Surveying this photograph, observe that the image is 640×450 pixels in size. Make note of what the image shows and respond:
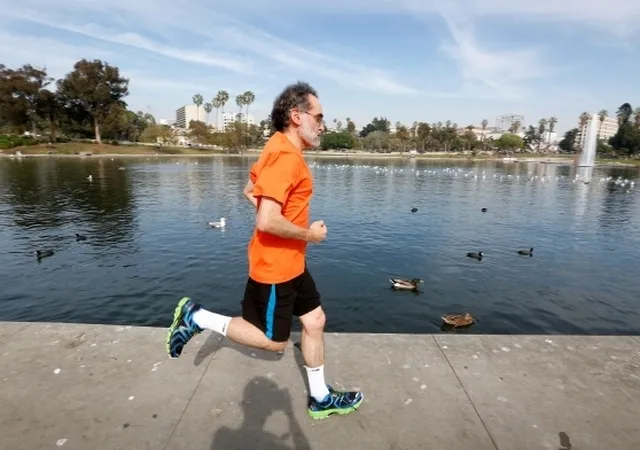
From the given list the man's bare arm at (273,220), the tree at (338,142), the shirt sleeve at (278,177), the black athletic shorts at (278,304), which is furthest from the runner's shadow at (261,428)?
the tree at (338,142)

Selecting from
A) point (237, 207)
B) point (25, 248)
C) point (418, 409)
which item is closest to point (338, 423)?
point (418, 409)

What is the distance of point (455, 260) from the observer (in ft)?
47.1

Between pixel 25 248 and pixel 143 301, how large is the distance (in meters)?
8.00

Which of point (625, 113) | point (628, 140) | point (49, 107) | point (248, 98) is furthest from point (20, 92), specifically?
point (625, 113)

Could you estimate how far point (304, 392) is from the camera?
3502mm

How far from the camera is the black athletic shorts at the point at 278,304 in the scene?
3.13 m

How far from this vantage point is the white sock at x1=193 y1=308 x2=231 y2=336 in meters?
3.43

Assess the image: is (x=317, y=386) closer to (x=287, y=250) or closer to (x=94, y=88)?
(x=287, y=250)

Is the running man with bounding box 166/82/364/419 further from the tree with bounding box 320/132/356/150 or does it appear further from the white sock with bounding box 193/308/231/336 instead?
the tree with bounding box 320/132/356/150

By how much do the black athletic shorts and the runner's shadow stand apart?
0.58 meters

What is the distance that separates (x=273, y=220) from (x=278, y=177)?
1.04 feet

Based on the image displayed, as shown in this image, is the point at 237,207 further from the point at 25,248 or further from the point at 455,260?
the point at 455,260

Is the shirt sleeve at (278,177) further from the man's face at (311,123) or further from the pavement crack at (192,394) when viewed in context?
the pavement crack at (192,394)

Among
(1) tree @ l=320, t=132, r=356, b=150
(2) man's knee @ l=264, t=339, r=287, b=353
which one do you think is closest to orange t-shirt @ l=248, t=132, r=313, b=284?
(2) man's knee @ l=264, t=339, r=287, b=353
